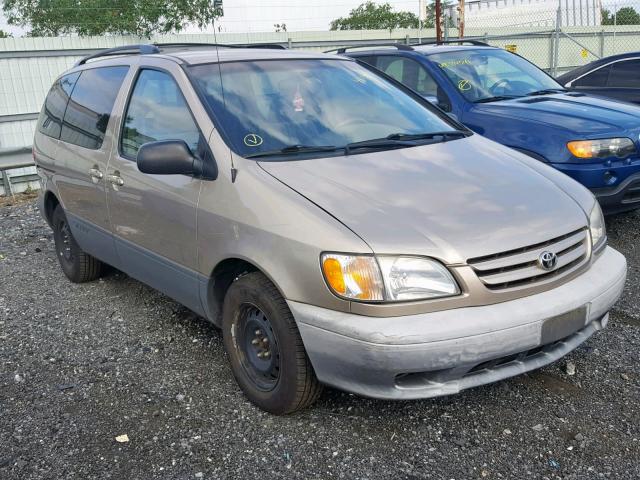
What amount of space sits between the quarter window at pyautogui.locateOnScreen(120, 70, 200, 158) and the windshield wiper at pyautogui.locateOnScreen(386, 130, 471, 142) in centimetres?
110

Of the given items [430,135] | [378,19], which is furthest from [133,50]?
[378,19]

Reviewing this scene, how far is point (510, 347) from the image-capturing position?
9.05ft

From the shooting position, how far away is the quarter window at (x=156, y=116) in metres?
3.62

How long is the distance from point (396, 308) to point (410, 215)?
44 cm

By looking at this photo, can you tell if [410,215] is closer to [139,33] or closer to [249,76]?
[249,76]

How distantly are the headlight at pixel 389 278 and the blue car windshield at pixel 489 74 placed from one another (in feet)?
12.9

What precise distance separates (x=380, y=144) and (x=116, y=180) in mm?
1657

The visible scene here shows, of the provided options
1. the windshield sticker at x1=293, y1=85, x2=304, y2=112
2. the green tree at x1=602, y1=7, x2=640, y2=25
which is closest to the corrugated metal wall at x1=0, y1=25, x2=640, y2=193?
the windshield sticker at x1=293, y1=85, x2=304, y2=112

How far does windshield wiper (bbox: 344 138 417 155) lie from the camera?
11.6ft

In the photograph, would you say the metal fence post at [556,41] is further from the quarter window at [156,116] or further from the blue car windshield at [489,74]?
the quarter window at [156,116]

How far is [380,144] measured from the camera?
142 inches

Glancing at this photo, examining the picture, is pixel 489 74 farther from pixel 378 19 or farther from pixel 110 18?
pixel 378 19

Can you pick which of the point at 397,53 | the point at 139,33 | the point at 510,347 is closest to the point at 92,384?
the point at 510,347

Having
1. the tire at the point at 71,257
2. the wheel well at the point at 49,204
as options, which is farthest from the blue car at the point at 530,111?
the wheel well at the point at 49,204
